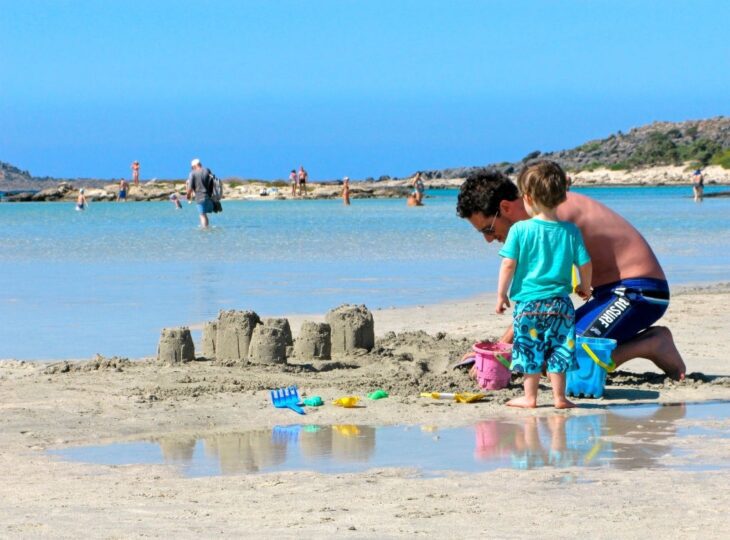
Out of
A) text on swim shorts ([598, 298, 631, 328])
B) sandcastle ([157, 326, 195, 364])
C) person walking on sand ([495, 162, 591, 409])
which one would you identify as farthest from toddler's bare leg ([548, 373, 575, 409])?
sandcastle ([157, 326, 195, 364])

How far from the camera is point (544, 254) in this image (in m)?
6.59

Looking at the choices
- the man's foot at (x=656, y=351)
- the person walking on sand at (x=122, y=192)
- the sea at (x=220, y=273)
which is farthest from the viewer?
the person walking on sand at (x=122, y=192)

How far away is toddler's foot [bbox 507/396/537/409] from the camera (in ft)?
22.2

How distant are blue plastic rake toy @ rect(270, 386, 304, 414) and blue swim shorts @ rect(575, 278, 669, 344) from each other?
1671 mm

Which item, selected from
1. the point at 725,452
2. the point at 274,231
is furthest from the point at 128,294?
the point at 274,231

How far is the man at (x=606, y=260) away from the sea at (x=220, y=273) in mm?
2997

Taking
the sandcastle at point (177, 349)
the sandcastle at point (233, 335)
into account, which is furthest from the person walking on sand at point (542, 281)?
the sandcastle at point (177, 349)

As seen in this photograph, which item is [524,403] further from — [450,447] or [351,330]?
[351,330]

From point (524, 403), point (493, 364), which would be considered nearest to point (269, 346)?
point (493, 364)

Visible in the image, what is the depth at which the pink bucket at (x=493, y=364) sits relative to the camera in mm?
7262

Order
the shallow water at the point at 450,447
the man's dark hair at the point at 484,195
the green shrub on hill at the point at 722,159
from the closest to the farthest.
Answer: the shallow water at the point at 450,447, the man's dark hair at the point at 484,195, the green shrub on hill at the point at 722,159

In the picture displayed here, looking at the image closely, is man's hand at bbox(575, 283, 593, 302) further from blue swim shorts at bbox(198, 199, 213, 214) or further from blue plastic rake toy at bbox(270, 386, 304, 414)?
blue swim shorts at bbox(198, 199, 213, 214)

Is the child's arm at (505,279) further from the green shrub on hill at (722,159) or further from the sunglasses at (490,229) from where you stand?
the green shrub on hill at (722,159)

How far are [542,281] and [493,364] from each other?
0.83m
